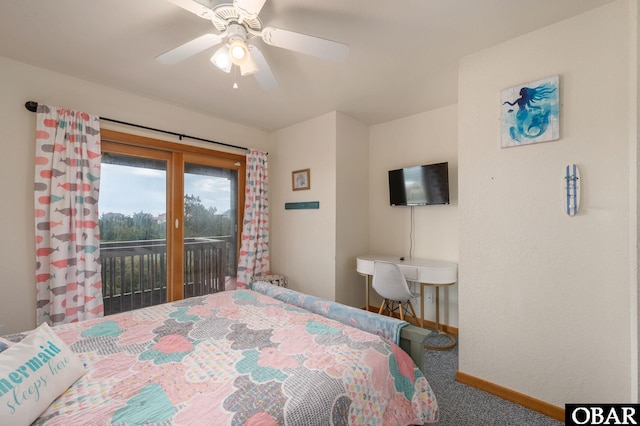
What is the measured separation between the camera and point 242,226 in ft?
12.5

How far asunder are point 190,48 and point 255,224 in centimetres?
242

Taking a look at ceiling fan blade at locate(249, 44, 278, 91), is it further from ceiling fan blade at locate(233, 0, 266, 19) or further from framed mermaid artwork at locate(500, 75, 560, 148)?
framed mermaid artwork at locate(500, 75, 560, 148)

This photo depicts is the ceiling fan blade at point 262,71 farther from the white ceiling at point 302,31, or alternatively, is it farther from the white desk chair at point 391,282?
the white desk chair at point 391,282

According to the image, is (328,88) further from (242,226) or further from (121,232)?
(121,232)

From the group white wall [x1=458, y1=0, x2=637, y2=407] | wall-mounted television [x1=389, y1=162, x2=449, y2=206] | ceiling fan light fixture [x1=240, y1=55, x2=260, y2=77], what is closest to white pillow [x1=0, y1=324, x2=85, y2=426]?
ceiling fan light fixture [x1=240, y1=55, x2=260, y2=77]

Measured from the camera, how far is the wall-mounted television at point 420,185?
302cm

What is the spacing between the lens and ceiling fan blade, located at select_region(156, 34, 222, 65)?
160 cm

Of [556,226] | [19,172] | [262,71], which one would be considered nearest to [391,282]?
[556,226]

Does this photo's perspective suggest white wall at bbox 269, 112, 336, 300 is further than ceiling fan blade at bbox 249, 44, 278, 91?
Yes

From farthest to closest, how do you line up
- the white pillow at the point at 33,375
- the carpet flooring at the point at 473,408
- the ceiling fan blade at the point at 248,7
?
the carpet flooring at the point at 473,408
the ceiling fan blade at the point at 248,7
the white pillow at the point at 33,375

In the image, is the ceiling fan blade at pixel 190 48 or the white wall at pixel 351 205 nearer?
the ceiling fan blade at pixel 190 48

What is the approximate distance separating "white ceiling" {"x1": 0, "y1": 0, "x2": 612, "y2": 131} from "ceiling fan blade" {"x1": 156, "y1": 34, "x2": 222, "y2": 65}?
0.79 ft

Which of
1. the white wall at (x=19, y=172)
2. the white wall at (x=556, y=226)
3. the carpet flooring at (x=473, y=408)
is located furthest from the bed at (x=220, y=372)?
the white wall at (x=19, y=172)

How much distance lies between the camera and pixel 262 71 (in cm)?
185
